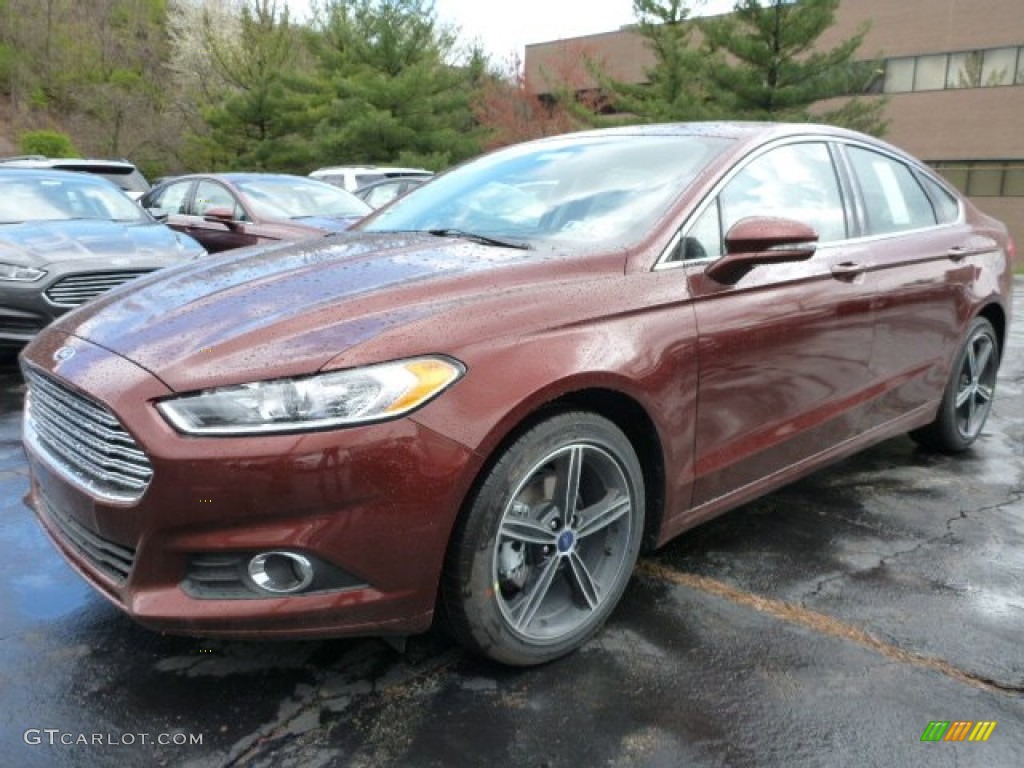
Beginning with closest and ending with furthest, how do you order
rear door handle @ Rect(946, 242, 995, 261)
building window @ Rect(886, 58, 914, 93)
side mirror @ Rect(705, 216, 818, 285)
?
side mirror @ Rect(705, 216, 818, 285), rear door handle @ Rect(946, 242, 995, 261), building window @ Rect(886, 58, 914, 93)

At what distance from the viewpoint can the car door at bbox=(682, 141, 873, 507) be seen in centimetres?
275

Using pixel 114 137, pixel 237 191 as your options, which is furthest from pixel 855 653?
pixel 114 137

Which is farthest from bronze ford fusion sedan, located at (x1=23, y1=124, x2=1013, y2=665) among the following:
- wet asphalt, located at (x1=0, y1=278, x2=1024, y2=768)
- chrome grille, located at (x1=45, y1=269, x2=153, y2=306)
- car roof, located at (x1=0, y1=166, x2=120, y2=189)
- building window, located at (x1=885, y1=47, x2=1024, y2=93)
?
building window, located at (x1=885, y1=47, x2=1024, y2=93)

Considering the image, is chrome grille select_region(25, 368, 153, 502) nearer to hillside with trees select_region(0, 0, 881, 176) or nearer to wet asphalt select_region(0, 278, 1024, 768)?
wet asphalt select_region(0, 278, 1024, 768)

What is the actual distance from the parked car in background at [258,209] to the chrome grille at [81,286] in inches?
70.1

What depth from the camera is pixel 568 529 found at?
2.46 metres

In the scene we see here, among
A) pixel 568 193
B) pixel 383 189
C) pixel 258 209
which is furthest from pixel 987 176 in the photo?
pixel 568 193

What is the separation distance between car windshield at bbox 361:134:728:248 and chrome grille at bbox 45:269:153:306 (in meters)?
3.04

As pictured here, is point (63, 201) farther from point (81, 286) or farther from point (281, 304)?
point (281, 304)

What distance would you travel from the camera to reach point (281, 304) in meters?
2.24

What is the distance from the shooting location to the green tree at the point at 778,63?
23.5 meters

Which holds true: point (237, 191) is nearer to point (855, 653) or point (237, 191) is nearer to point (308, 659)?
point (308, 659)

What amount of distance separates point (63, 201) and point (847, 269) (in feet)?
20.6

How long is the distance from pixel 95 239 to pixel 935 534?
18.7ft
